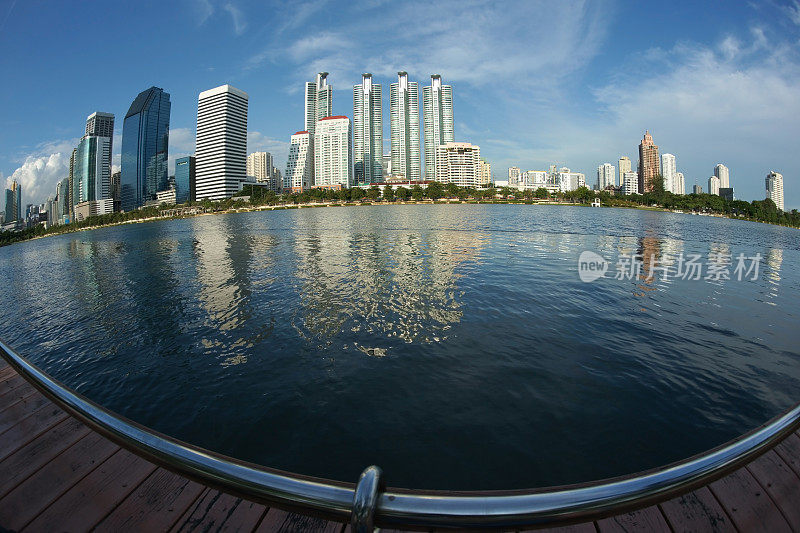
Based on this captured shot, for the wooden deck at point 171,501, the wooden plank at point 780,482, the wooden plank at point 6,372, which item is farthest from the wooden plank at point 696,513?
the wooden plank at point 6,372

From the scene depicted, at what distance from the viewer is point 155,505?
9.71 feet

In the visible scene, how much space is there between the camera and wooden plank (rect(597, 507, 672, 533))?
2533 mm

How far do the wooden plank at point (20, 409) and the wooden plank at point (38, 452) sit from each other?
669mm

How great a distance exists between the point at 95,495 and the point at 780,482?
19.6ft

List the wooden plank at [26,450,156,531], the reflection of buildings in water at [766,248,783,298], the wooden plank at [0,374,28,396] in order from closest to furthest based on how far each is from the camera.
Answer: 1. the wooden plank at [26,450,156,531]
2. the wooden plank at [0,374,28,396]
3. the reflection of buildings in water at [766,248,783,298]

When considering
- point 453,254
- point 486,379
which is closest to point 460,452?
point 486,379

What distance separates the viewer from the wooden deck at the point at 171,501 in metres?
2.67

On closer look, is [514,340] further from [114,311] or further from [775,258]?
[775,258]

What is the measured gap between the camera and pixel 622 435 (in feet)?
20.4

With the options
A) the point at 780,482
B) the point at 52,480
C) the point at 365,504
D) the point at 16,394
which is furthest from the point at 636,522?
the point at 16,394

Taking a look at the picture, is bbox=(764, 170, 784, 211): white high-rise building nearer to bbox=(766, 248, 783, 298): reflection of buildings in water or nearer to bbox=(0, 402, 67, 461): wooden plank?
bbox=(766, 248, 783, 298): reflection of buildings in water

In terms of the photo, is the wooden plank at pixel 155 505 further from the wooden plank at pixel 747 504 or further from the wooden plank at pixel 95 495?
the wooden plank at pixel 747 504

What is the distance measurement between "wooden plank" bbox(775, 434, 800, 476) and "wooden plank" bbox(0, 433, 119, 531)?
6.53 m

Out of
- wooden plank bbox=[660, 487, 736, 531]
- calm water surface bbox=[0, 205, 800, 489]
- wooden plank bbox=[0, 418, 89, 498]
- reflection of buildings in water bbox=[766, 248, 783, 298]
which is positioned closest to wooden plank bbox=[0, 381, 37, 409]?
wooden plank bbox=[0, 418, 89, 498]
